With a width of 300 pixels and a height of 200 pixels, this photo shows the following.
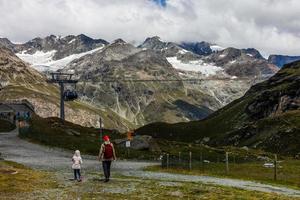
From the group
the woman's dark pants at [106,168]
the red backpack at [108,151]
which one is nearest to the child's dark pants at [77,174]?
the woman's dark pants at [106,168]

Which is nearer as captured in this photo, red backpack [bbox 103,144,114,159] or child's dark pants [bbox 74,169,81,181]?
red backpack [bbox 103,144,114,159]

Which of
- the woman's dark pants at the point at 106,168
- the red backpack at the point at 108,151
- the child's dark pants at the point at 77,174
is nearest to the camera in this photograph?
the red backpack at the point at 108,151

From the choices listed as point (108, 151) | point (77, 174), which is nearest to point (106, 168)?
point (108, 151)

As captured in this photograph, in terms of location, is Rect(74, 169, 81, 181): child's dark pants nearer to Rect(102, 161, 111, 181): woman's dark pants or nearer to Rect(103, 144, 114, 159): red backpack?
Rect(102, 161, 111, 181): woman's dark pants

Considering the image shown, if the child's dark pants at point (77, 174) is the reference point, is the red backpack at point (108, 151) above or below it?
above

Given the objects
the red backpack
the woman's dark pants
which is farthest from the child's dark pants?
the red backpack

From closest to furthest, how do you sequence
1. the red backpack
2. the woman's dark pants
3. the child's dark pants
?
the red backpack
the woman's dark pants
the child's dark pants

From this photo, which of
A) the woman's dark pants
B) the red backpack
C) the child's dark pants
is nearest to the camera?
the red backpack

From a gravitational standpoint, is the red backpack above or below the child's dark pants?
above

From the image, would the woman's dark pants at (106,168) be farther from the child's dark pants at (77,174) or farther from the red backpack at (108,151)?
the child's dark pants at (77,174)

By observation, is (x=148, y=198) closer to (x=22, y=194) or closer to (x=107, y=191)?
(x=107, y=191)

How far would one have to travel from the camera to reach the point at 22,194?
3688 cm

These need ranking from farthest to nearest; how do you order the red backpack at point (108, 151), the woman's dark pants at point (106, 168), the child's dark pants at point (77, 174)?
the child's dark pants at point (77, 174)
the woman's dark pants at point (106, 168)
the red backpack at point (108, 151)

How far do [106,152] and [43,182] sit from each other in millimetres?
5650
